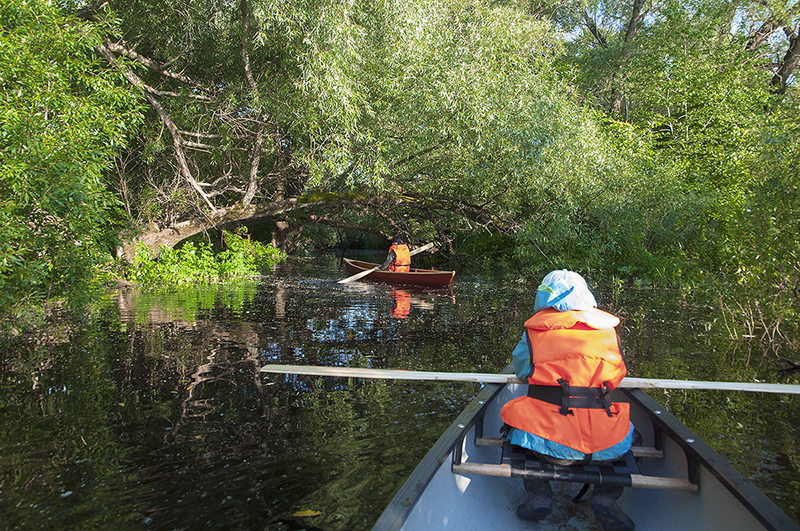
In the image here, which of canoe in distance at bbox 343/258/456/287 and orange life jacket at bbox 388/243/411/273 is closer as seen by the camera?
canoe in distance at bbox 343/258/456/287

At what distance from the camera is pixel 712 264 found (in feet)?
39.0

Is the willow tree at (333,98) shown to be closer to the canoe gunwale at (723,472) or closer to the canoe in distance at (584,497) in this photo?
the canoe in distance at (584,497)

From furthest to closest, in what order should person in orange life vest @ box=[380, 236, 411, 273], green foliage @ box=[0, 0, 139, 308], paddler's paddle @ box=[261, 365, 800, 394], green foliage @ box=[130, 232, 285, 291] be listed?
person in orange life vest @ box=[380, 236, 411, 273], green foliage @ box=[130, 232, 285, 291], green foliage @ box=[0, 0, 139, 308], paddler's paddle @ box=[261, 365, 800, 394]

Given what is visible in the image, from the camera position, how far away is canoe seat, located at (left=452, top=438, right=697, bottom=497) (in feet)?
8.17

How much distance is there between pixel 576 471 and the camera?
2.53 metres

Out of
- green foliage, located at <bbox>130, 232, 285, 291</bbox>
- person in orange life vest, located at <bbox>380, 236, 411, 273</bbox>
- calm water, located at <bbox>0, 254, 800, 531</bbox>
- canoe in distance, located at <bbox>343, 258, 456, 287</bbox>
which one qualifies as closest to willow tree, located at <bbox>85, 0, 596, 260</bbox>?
green foliage, located at <bbox>130, 232, 285, 291</bbox>

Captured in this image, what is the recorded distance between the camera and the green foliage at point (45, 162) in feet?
17.3

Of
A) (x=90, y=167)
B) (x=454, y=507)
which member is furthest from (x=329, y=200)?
(x=454, y=507)

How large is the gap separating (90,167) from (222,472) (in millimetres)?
4418

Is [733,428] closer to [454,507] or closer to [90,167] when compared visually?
[454,507]

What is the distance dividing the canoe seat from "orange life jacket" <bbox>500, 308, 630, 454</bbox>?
0.12m

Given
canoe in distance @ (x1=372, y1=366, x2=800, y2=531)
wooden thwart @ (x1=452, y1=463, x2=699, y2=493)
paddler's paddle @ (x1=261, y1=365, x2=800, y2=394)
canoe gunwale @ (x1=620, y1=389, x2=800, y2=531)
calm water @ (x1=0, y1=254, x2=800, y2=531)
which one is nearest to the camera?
canoe gunwale @ (x1=620, y1=389, x2=800, y2=531)

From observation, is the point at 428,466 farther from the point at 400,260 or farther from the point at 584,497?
the point at 400,260

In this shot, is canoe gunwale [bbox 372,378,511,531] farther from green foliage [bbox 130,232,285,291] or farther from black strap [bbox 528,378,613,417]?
green foliage [bbox 130,232,285,291]
